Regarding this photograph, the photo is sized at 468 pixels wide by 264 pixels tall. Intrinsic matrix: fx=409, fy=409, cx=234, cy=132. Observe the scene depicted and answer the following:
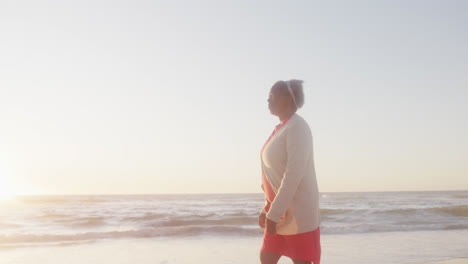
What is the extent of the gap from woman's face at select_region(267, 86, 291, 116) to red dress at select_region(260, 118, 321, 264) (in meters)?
0.07

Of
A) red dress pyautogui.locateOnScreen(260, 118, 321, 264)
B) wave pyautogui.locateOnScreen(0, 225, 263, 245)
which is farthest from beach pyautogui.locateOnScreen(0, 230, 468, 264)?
red dress pyautogui.locateOnScreen(260, 118, 321, 264)

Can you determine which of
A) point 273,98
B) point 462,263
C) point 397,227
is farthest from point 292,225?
point 397,227

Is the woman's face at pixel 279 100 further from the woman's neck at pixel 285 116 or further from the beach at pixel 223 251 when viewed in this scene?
the beach at pixel 223 251

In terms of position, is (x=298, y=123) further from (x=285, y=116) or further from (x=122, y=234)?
(x=122, y=234)

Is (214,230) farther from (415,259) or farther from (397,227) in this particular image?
(415,259)

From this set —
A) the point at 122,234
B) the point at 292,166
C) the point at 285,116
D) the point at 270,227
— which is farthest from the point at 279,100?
the point at 122,234

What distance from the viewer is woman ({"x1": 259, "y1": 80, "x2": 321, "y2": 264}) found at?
6.57ft

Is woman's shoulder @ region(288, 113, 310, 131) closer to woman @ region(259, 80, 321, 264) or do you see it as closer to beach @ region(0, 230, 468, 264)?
woman @ region(259, 80, 321, 264)

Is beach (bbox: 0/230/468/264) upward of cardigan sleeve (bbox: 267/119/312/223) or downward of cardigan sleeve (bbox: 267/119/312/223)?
downward

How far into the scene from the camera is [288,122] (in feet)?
6.82

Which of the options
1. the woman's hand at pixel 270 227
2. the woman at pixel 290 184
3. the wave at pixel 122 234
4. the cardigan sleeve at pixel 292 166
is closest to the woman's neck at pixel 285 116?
the woman at pixel 290 184

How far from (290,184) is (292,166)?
0.09 m

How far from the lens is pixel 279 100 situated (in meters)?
2.16

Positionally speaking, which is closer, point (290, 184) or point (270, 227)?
point (290, 184)
